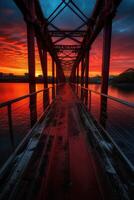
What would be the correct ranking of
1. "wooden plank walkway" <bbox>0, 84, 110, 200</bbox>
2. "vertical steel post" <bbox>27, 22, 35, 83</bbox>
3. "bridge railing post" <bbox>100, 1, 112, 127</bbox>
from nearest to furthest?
"wooden plank walkway" <bbox>0, 84, 110, 200</bbox> → "bridge railing post" <bbox>100, 1, 112, 127</bbox> → "vertical steel post" <bbox>27, 22, 35, 83</bbox>

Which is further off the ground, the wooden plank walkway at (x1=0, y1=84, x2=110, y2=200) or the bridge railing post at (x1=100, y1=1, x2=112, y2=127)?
the bridge railing post at (x1=100, y1=1, x2=112, y2=127)

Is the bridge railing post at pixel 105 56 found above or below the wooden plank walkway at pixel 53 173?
above

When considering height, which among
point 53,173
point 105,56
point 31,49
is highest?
point 31,49

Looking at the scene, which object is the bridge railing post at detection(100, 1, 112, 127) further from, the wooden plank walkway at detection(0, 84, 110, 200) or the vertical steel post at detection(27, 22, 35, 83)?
the vertical steel post at detection(27, 22, 35, 83)

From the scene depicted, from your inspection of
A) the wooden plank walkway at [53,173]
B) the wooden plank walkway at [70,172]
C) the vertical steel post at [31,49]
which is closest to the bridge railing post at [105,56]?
the wooden plank walkway at [70,172]

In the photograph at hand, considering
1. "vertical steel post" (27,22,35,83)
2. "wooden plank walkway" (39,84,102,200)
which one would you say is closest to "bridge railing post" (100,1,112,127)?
"wooden plank walkway" (39,84,102,200)

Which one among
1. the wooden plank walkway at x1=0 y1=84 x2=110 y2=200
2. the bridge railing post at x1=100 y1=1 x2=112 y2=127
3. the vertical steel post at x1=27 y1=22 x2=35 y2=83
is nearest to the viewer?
the wooden plank walkway at x1=0 y1=84 x2=110 y2=200

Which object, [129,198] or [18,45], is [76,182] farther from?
[18,45]

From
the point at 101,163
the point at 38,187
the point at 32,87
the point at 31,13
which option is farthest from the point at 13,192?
the point at 31,13

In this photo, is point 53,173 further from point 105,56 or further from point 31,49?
point 31,49

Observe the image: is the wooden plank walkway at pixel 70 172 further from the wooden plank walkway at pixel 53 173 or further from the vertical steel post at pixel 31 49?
the vertical steel post at pixel 31 49

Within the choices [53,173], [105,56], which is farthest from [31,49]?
[53,173]

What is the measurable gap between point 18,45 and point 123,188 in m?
9.15

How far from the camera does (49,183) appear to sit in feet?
4.80
